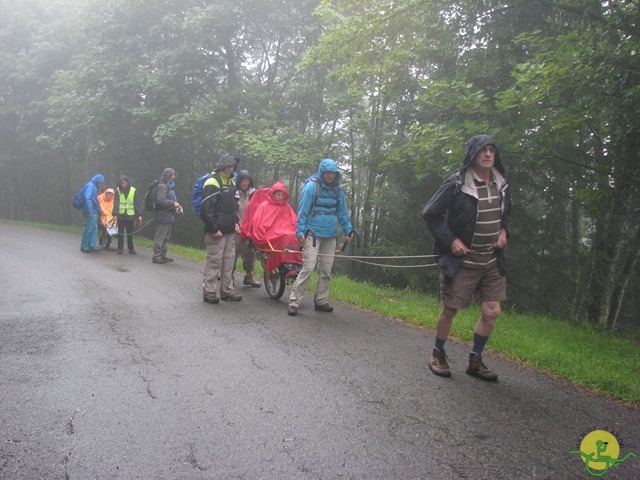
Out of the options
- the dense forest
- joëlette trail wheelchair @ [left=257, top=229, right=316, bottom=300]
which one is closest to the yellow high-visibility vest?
the dense forest

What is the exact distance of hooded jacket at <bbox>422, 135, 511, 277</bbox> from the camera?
4.33 m

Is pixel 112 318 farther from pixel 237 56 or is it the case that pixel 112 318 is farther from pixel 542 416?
pixel 237 56

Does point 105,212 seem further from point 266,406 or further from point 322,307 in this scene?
point 266,406

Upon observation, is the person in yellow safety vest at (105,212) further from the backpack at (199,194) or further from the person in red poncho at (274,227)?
the person in red poncho at (274,227)

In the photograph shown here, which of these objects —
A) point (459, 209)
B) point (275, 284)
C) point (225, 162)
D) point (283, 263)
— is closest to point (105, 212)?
point (225, 162)

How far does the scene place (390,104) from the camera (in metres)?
16.1

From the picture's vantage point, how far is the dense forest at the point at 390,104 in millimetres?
8180

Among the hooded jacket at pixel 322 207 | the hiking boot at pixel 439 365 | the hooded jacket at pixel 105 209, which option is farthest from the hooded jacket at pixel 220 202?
the hooded jacket at pixel 105 209

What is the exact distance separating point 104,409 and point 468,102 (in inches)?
285

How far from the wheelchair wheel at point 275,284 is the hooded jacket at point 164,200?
4551 mm

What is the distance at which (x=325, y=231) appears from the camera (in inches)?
273

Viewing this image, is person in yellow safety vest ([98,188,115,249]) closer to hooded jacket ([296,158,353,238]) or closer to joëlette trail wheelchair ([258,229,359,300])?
joëlette trail wheelchair ([258,229,359,300])

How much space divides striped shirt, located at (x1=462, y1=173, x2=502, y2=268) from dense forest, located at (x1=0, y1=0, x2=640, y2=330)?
366cm

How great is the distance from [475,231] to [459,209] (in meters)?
0.24
